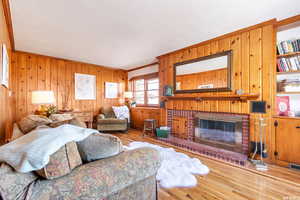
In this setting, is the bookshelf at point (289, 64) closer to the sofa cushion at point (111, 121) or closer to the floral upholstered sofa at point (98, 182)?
the floral upholstered sofa at point (98, 182)

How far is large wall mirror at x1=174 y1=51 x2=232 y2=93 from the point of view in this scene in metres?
2.82

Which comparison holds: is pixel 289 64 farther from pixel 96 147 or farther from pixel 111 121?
pixel 111 121

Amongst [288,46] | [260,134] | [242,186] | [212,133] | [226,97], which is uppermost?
[288,46]

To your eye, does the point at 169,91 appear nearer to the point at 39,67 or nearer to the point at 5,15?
the point at 5,15

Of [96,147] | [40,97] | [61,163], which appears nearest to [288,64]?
[96,147]

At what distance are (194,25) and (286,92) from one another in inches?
70.8

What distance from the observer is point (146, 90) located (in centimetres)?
506

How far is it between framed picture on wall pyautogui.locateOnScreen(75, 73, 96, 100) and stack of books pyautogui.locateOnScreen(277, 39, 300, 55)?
15.7 feet

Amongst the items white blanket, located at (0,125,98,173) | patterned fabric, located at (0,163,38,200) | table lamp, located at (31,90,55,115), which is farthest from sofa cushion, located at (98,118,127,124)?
patterned fabric, located at (0,163,38,200)

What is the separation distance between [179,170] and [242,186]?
77 cm

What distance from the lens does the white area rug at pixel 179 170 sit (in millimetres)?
1753

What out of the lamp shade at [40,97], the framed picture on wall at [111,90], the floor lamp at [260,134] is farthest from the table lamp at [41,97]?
the floor lamp at [260,134]

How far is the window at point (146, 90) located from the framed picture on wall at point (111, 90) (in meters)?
0.69

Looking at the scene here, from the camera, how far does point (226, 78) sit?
2.80m
